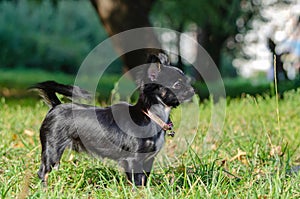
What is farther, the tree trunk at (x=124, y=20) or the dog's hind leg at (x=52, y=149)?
the tree trunk at (x=124, y=20)

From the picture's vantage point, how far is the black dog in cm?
347

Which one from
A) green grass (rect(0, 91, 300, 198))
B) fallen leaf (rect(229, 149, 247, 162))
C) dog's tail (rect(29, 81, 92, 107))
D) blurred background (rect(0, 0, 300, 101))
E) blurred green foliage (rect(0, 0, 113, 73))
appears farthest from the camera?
blurred green foliage (rect(0, 0, 113, 73))

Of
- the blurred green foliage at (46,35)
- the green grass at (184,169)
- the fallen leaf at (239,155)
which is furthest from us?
the blurred green foliage at (46,35)

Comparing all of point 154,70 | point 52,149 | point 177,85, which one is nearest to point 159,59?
point 154,70

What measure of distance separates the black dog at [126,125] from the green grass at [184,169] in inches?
4.9

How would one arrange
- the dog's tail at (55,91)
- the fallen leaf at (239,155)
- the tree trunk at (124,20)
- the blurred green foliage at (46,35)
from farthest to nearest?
1. the blurred green foliage at (46,35)
2. the tree trunk at (124,20)
3. the fallen leaf at (239,155)
4. the dog's tail at (55,91)

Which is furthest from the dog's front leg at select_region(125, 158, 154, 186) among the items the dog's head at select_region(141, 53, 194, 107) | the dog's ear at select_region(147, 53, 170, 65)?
the dog's ear at select_region(147, 53, 170, 65)

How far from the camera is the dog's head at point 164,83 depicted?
3441mm

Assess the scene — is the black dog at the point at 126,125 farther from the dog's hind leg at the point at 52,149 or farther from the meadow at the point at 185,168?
the meadow at the point at 185,168

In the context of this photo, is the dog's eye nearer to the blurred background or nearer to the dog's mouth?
the dog's mouth

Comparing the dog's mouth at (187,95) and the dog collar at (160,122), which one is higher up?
the dog's mouth at (187,95)

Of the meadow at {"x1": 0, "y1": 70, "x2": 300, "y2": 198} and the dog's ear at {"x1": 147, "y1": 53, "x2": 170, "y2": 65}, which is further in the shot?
the dog's ear at {"x1": 147, "y1": 53, "x2": 170, "y2": 65}

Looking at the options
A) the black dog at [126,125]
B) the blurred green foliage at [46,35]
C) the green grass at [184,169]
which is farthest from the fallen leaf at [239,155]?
the blurred green foliage at [46,35]

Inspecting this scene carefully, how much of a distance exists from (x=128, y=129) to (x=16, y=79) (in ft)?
51.5
